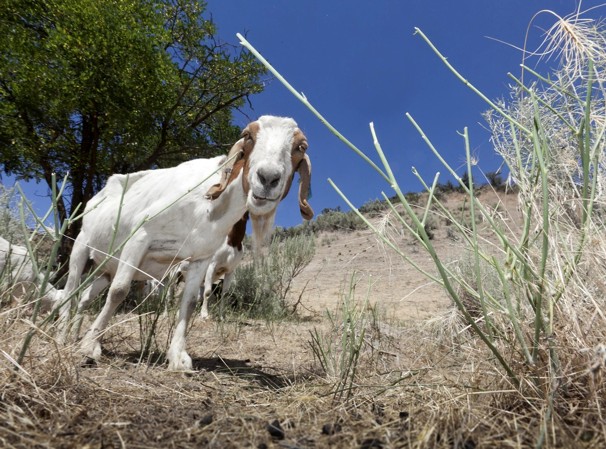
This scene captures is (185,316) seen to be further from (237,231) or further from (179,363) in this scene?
(237,231)

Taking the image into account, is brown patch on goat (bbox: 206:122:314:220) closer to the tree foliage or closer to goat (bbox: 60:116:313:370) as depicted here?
goat (bbox: 60:116:313:370)

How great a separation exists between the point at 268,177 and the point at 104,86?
614 cm

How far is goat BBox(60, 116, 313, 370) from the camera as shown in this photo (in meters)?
2.68

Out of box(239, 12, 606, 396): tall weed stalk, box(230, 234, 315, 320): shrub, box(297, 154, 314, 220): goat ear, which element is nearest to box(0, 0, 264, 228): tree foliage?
box(230, 234, 315, 320): shrub

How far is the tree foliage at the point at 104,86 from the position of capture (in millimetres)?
7199

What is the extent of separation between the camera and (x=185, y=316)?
9.81ft

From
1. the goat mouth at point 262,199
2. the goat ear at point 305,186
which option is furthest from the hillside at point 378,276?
the goat mouth at point 262,199

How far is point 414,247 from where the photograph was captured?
16.8 metres

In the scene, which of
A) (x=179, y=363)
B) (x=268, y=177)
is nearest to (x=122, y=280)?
(x=179, y=363)

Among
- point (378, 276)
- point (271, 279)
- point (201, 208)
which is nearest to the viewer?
point (201, 208)

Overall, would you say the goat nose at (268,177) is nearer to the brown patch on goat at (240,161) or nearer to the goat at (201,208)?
the goat at (201,208)

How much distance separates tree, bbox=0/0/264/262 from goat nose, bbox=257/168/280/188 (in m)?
5.34

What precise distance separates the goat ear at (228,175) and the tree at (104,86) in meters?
4.85

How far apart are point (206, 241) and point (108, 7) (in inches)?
256
